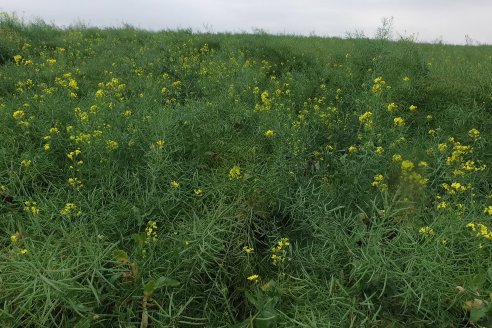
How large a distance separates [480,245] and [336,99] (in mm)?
2893

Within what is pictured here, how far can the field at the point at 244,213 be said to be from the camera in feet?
7.66

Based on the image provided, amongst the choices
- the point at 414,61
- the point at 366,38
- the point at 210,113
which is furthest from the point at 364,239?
the point at 366,38

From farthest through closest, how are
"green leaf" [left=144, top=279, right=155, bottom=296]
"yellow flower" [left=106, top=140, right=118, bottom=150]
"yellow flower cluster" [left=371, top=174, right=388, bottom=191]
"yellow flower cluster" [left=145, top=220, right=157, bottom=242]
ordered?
"yellow flower" [left=106, top=140, right=118, bottom=150], "yellow flower cluster" [left=371, top=174, right=388, bottom=191], "yellow flower cluster" [left=145, top=220, right=157, bottom=242], "green leaf" [left=144, top=279, right=155, bottom=296]

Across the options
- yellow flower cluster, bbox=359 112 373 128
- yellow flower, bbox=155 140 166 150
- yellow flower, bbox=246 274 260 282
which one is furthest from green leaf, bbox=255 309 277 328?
yellow flower cluster, bbox=359 112 373 128

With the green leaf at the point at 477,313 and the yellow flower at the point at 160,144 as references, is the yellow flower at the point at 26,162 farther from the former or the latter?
the green leaf at the point at 477,313

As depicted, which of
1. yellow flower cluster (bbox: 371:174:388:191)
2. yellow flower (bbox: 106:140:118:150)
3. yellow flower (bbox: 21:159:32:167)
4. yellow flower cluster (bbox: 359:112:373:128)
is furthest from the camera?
yellow flower cluster (bbox: 359:112:373:128)

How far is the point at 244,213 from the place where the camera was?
2.98m

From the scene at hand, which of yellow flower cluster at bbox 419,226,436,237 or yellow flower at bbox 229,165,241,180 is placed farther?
yellow flower at bbox 229,165,241,180

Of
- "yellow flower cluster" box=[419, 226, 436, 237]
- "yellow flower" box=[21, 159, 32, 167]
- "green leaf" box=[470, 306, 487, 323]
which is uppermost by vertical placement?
"yellow flower" box=[21, 159, 32, 167]

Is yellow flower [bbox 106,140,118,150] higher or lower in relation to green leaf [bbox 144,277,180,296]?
higher

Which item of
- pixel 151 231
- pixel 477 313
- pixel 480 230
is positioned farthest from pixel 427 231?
pixel 151 231

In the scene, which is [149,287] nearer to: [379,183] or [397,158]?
[379,183]

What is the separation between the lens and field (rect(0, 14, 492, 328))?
2.33m

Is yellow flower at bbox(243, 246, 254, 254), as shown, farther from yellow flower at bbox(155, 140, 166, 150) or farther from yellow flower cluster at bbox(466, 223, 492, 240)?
yellow flower cluster at bbox(466, 223, 492, 240)
